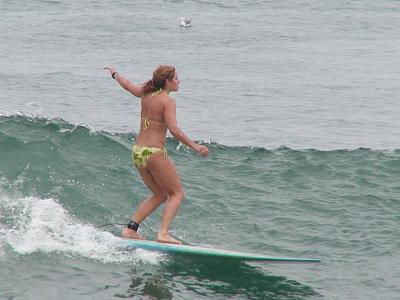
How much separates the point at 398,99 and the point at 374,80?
11.1ft

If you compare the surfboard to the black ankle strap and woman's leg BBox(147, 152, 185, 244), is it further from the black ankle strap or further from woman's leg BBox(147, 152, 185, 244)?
the black ankle strap

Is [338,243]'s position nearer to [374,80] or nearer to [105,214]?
[105,214]

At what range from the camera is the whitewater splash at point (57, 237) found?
1241 centimetres

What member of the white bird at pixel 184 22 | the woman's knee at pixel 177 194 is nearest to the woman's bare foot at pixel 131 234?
the woman's knee at pixel 177 194

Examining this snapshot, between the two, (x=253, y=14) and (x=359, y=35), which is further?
(x=253, y=14)

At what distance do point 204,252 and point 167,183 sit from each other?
40.1 inches

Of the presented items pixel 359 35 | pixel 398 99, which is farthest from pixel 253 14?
pixel 398 99

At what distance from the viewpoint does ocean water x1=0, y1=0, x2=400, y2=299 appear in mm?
12109

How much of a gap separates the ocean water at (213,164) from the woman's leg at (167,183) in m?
0.33

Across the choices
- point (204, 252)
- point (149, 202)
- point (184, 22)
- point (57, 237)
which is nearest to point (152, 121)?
point (149, 202)

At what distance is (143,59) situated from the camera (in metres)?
32.5

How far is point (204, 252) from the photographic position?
39.9 ft

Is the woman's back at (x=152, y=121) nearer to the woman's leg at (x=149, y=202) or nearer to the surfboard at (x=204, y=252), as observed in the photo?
the woman's leg at (x=149, y=202)

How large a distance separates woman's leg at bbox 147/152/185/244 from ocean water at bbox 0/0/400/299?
0.33 m
